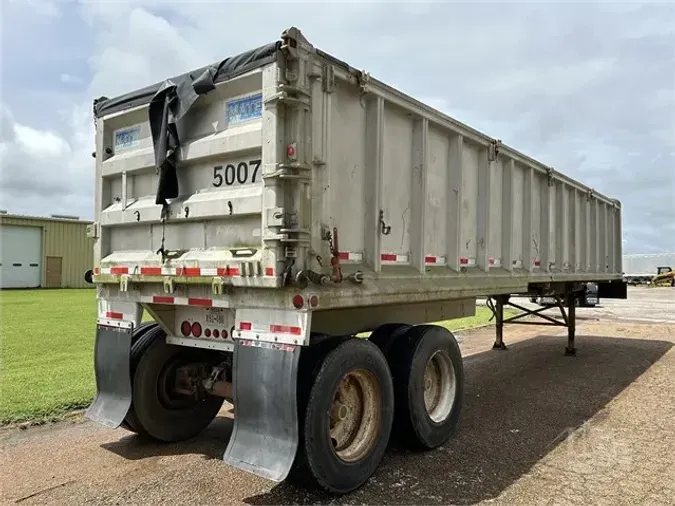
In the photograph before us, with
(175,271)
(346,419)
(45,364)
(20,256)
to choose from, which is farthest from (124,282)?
(20,256)

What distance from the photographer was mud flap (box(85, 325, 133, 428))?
4.97m

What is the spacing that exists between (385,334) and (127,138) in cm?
314

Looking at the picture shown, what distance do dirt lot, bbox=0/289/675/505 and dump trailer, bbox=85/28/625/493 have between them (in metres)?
0.29

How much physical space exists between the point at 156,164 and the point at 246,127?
1023 mm

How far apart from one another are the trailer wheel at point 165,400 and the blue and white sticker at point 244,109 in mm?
2281

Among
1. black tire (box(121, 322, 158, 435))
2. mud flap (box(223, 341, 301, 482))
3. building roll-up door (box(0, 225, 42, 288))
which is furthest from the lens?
building roll-up door (box(0, 225, 42, 288))

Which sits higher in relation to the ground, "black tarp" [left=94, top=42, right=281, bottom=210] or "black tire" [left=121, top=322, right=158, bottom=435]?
"black tarp" [left=94, top=42, right=281, bottom=210]

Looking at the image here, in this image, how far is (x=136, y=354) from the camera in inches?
201

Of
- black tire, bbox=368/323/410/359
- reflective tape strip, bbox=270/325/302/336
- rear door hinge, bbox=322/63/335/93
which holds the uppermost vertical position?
rear door hinge, bbox=322/63/335/93

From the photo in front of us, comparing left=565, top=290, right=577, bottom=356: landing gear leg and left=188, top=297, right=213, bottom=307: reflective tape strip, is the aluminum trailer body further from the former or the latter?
left=188, top=297, right=213, bottom=307: reflective tape strip

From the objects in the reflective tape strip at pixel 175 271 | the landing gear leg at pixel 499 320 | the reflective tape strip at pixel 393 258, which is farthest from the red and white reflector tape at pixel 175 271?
the landing gear leg at pixel 499 320

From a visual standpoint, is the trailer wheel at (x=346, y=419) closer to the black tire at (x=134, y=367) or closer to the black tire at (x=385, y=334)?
the black tire at (x=385, y=334)

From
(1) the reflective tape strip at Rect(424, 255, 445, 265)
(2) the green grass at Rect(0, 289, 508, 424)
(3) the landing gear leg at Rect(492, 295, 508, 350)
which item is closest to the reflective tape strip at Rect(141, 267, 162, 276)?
(2) the green grass at Rect(0, 289, 508, 424)

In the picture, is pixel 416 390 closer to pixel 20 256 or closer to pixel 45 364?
pixel 45 364
